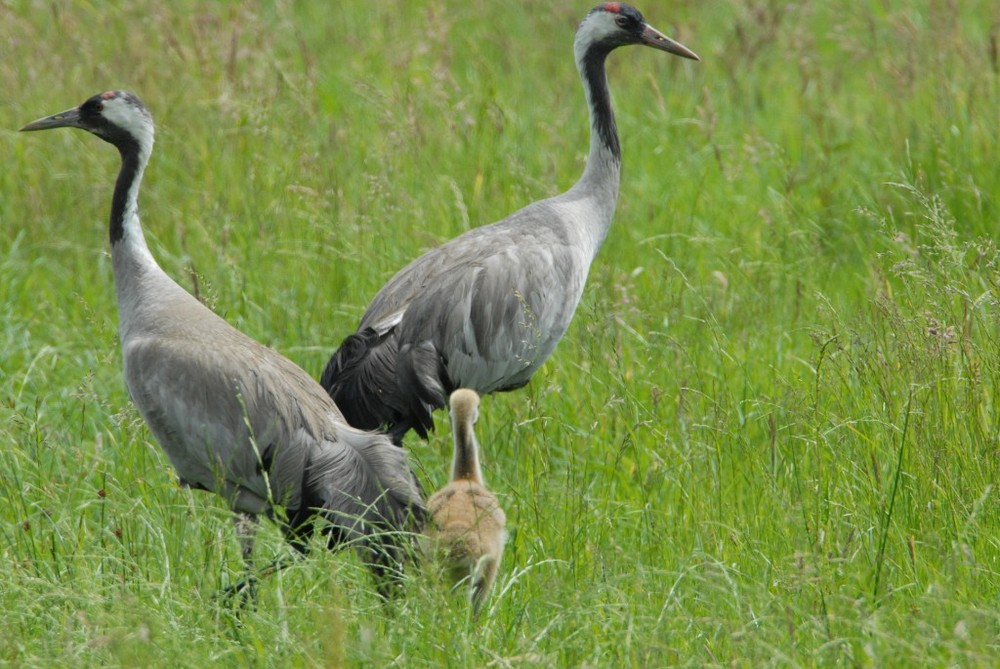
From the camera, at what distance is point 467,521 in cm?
371

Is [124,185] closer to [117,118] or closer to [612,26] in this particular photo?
[117,118]

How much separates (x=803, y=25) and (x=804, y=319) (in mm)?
3642

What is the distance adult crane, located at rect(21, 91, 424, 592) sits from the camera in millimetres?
4164

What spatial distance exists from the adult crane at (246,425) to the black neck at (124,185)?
0.30 meters

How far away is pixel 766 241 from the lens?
6.04 meters

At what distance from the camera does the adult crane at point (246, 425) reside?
164 inches

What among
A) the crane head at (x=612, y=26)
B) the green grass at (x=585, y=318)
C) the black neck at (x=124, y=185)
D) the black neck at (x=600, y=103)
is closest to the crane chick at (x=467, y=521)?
the green grass at (x=585, y=318)

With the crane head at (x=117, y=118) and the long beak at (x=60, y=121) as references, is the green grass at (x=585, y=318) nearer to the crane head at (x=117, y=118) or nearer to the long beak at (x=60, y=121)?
the crane head at (x=117, y=118)

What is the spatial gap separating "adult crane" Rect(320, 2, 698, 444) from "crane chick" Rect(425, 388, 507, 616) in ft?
2.69

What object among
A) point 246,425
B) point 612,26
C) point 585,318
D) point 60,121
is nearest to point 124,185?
point 60,121

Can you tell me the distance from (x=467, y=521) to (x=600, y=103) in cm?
265

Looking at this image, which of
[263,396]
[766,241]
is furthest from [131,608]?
[766,241]

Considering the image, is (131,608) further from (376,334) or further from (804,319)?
(804,319)

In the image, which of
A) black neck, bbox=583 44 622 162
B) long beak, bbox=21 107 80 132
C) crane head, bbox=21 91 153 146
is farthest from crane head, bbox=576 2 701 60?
long beak, bbox=21 107 80 132
